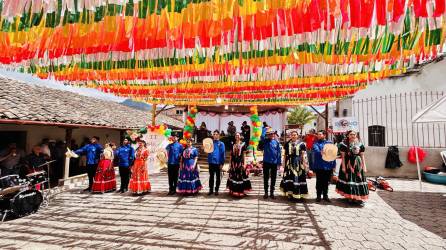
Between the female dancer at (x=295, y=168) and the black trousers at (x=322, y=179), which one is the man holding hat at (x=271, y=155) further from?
the black trousers at (x=322, y=179)

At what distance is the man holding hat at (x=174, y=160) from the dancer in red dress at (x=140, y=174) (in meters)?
0.73

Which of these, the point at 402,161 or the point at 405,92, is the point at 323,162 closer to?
the point at 402,161

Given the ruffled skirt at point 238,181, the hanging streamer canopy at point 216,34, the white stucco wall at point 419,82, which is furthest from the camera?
the white stucco wall at point 419,82

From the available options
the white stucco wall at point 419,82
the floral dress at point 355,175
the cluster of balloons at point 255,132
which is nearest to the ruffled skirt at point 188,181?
the floral dress at point 355,175

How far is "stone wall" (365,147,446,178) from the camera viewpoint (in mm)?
9312

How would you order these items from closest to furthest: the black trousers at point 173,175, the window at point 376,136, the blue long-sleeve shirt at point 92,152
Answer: the black trousers at point 173,175, the blue long-sleeve shirt at point 92,152, the window at point 376,136

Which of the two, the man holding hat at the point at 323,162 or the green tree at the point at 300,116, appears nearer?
the man holding hat at the point at 323,162

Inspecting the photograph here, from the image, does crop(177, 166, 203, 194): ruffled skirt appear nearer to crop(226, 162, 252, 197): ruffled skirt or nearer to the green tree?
crop(226, 162, 252, 197): ruffled skirt

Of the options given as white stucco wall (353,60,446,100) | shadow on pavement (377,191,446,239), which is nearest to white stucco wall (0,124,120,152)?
shadow on pavement (377,191,446,239)

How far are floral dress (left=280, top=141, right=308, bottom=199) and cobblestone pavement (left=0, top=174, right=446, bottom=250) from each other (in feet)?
0.93

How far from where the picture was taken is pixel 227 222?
450 cm

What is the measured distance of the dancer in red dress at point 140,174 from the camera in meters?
6.77

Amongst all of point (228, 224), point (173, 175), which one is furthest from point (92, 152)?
point (228, 224)

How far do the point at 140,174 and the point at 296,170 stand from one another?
169 inches
